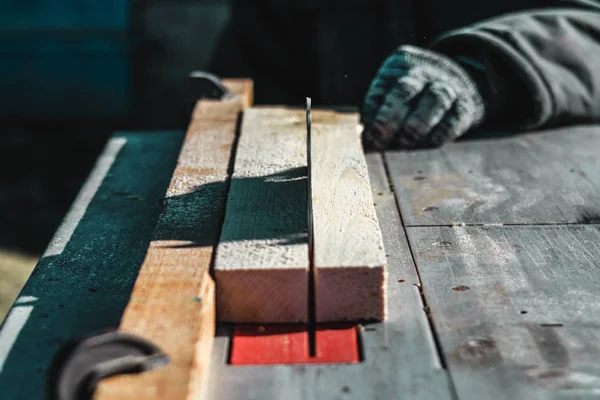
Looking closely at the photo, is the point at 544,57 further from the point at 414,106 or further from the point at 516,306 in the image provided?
the point at 516,306

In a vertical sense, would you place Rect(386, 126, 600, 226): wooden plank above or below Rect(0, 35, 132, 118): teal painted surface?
below

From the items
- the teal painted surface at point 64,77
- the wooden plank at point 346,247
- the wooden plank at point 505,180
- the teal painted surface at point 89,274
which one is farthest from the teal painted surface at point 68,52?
the wooden plank at point 346,247

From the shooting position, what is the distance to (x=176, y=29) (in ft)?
26.1

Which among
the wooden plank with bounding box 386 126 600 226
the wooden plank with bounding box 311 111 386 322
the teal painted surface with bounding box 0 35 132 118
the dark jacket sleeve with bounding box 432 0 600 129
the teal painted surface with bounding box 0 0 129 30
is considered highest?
the teal painted surface with bounding box 0 0 129 30

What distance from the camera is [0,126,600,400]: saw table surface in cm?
143

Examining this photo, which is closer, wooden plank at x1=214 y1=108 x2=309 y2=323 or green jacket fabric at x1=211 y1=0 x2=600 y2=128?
wooden plank at x1=214 y1=108 x2=309 y2=323

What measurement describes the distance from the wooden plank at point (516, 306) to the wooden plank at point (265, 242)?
0.31 meters

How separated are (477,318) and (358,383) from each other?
0.34 m

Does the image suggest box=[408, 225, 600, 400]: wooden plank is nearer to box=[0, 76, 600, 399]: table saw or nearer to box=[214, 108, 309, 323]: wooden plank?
box=[0, 76, 600, 399]: table saw

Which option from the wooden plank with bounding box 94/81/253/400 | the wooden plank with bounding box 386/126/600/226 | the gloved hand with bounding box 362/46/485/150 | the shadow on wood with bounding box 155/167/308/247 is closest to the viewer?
the wooden plank with bounding box 94/81/253/400

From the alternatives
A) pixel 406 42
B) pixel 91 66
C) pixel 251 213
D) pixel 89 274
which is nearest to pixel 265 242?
pixel 251 213

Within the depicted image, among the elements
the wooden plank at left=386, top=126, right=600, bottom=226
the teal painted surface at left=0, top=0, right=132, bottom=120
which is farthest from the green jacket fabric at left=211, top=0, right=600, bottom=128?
the teal painted surface at left=0, top=0, right=132, bottom=120

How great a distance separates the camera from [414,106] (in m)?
Answer: 2.73

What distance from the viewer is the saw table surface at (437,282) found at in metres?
→ 1.43
